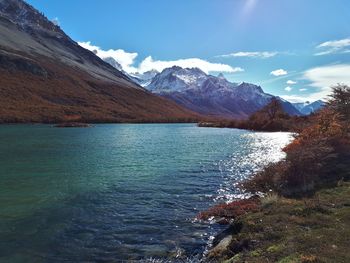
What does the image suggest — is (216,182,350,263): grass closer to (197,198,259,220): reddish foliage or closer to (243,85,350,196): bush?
(197,198,259,220): reddish foliage

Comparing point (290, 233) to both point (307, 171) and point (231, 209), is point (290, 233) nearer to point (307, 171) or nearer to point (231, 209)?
point (231, 209)

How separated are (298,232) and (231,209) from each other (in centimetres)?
943

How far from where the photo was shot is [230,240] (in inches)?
719

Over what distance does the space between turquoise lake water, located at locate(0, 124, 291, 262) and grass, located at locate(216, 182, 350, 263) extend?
3.38m

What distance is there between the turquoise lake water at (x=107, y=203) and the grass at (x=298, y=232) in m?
3.38

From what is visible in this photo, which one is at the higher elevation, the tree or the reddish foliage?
the tree

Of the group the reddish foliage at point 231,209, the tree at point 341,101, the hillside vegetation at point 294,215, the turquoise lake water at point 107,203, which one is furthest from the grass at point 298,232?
the tree at point 341,101

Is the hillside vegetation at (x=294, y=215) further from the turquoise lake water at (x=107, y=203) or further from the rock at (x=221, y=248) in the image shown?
the turquoise lake water at (x=107, y=203)

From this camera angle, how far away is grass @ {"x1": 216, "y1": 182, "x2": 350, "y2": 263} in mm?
14164

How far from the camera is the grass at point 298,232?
558 inches

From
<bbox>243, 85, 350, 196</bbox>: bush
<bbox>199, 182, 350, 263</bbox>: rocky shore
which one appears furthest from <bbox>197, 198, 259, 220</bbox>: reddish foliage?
<bbox>243, 85, 350, 196</bbox>: bush

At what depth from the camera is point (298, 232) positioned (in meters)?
16.9

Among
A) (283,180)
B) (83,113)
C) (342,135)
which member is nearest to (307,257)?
(283,180)

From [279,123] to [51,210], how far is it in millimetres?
122037
